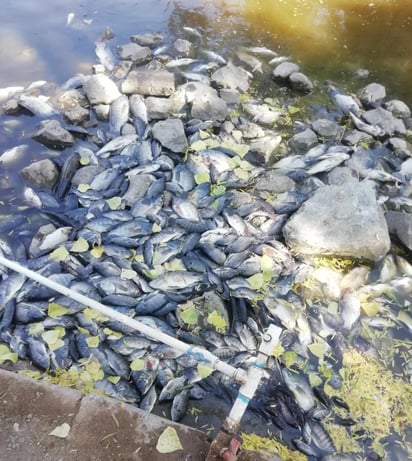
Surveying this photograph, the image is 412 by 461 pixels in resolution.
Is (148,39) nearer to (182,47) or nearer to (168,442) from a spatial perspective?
(182,47)

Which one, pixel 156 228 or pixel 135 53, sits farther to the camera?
pixel 135 53

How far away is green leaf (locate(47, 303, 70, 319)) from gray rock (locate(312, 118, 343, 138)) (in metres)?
4.38

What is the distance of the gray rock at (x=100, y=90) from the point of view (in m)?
6.27

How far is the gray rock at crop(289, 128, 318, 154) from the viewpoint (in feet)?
19.9

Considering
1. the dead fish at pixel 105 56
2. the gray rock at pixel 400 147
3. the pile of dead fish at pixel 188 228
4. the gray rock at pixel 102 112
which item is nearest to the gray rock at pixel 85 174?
the pile of dead fish at pixel 188 228

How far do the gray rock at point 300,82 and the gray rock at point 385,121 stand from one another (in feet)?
→ 3.61

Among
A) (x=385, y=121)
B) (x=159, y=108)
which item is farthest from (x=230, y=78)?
(x=385, y=121)

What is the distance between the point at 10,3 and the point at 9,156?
4.74 meters

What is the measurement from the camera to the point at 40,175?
511 centimetres

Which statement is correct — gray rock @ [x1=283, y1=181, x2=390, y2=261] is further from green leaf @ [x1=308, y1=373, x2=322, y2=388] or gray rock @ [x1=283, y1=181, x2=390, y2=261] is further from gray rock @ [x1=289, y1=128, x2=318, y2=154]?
gray rock @ [x1=289, y1=128, x2=318, y2=154]

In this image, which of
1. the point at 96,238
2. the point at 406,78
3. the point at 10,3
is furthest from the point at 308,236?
the point at 10,3

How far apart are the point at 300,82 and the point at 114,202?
407 cm

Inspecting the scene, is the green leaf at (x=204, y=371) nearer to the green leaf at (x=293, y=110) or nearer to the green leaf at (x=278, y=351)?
the green leaf at (x=278, y=351)

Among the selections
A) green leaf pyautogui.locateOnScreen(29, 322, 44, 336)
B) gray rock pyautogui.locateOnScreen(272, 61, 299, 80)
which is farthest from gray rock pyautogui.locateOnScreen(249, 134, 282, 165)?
green leaf pyautogui.locateOnScreen(29, 322, 44, 336)
